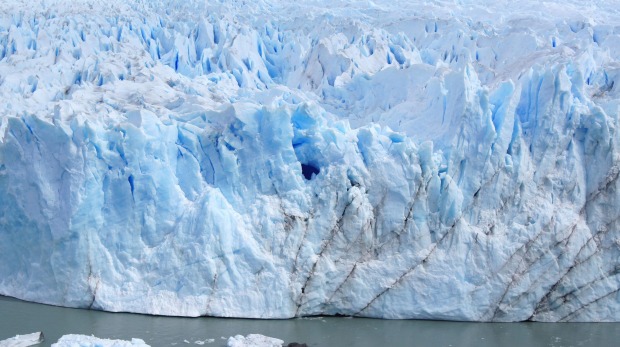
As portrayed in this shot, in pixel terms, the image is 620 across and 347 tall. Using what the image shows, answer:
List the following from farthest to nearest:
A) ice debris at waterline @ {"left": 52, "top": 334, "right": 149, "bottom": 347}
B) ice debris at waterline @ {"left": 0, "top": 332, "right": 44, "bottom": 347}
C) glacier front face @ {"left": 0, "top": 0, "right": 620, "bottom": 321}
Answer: glacier front face @ {"left": 0, "top": 0, "right": 620, "bottom": 321} → ice debris at waterline @ {"left": 0, "top": 332, "right": 44, "bottom": 347} → ice debris at waterline @ {"left": 52, "top": 334, "right": 149, "bottom": 347}

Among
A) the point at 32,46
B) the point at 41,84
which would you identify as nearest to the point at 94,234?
the point at 41,84

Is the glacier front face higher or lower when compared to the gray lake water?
higher

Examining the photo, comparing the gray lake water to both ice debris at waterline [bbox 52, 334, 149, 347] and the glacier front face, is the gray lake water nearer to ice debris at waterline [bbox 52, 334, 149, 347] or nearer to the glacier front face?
the glacier front face

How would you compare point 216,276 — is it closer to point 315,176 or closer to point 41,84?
point 315,176

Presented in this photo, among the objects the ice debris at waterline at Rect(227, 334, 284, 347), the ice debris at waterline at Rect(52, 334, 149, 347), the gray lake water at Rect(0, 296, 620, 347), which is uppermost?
the ice debris at waterline at Rect(52, 334, 149, 347)

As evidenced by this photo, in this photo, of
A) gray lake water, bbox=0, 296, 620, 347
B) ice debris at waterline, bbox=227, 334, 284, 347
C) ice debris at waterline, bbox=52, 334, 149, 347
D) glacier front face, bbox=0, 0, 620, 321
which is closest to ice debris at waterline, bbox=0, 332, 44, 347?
gray lake water, bbox=0, 296, 620, 347

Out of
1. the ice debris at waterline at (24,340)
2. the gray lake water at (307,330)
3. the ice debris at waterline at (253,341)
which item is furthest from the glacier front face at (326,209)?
the ice debris at waterline at (24,340)

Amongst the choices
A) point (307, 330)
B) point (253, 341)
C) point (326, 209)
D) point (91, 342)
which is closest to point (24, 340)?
point (91, 342)

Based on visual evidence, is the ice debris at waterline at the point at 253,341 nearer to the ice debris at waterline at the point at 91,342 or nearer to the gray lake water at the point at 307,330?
the gray lake water at the point at 307,330

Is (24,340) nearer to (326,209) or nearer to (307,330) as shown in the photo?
(307,330)
